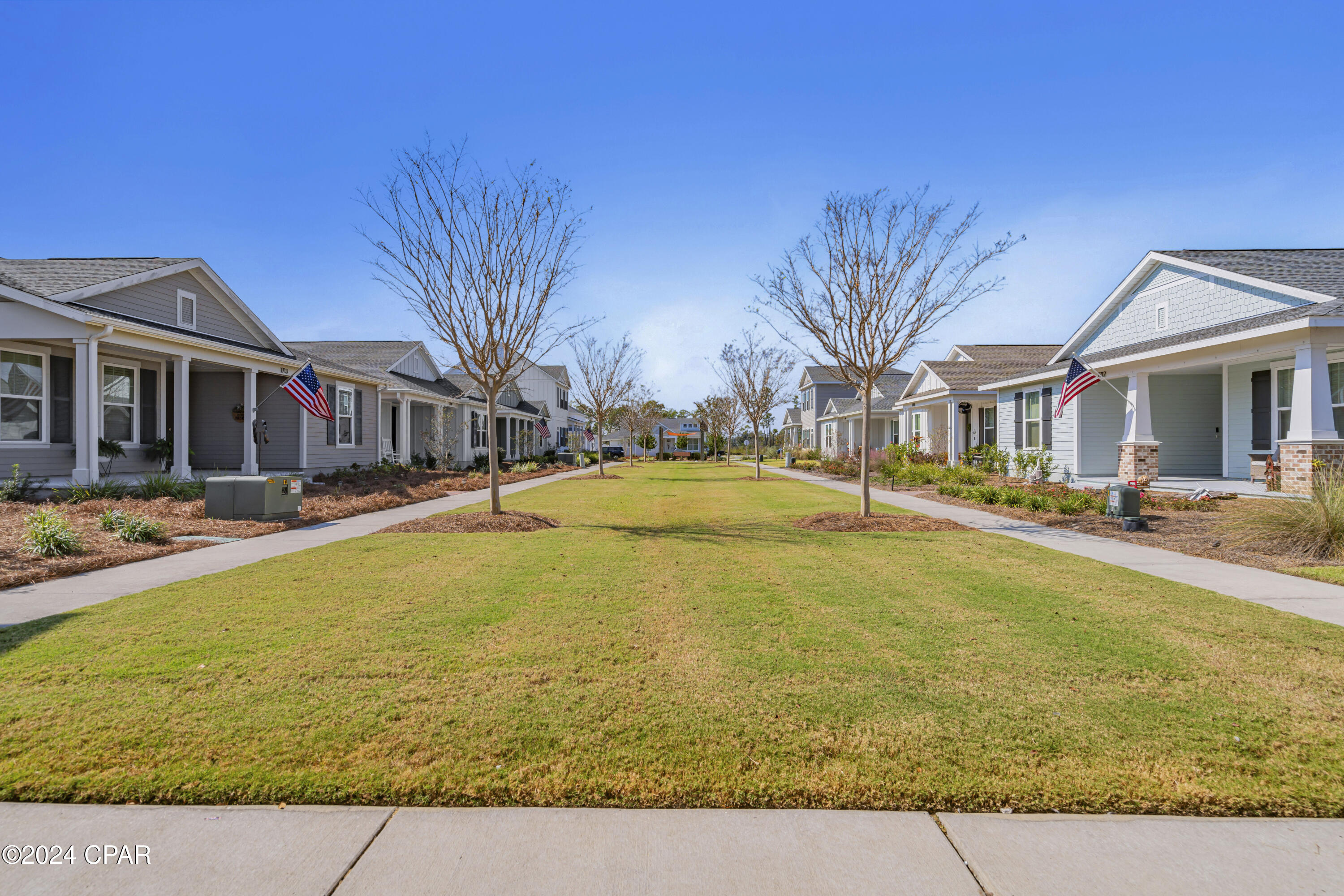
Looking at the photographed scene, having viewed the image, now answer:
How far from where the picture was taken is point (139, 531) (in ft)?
29.2

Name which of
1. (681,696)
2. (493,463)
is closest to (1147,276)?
(493,463)

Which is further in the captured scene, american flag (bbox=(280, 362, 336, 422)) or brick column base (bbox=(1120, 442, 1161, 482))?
brick column base (bbox=(1120, 442, 1161, 482))

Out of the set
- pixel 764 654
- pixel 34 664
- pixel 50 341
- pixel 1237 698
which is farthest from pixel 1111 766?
pixel 50 341

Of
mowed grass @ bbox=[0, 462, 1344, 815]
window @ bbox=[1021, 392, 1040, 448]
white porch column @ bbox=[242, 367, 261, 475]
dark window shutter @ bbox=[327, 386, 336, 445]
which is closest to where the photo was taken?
mowed grass @ bbox=[0, 462, 1344, 815]

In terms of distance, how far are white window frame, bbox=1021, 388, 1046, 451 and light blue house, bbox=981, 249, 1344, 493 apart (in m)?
0.03

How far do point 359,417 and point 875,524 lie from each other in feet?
59.9

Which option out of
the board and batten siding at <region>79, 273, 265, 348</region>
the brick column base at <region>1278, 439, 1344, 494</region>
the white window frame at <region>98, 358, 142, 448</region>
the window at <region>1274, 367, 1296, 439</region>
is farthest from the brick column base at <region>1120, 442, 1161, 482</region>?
the white window frame at <region>98, 358, 142, 448</region>

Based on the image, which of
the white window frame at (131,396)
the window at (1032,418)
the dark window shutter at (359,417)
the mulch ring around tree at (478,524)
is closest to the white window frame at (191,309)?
the white window frame at (131,396)

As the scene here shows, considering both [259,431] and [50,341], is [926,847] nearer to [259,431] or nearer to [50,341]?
[50,341]

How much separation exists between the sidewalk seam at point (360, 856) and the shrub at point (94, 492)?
12.8m

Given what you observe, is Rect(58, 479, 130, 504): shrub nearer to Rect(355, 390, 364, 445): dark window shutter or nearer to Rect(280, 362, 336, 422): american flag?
Rect(280, 362, 336, 422): american flag

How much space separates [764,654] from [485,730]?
1.90 metres

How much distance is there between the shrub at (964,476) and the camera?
691 inches

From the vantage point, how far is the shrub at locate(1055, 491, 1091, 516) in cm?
1217
